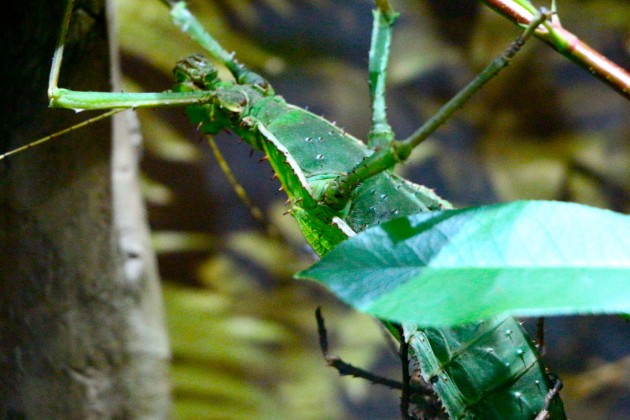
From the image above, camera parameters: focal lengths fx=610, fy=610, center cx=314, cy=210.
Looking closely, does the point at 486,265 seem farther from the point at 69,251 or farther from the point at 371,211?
the point at 69,251

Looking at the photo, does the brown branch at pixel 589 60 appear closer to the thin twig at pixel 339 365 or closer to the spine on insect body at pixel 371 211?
the spine on insect body at pixel 371 211

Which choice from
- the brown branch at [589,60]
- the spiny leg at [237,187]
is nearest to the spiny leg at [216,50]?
the spiny leg at [237,187]

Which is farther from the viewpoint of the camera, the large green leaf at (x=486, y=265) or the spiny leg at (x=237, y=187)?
the spiny leg at (x=237, y=187)

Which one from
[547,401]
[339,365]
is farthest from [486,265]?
[339,365]

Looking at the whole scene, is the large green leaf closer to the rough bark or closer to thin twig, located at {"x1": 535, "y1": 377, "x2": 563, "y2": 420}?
thin twig, located at {"x1": 535, "y1": 377, "x2": 563, "y2": 420}

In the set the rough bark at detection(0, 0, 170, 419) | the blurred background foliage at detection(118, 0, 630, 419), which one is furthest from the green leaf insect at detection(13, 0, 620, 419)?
the blurred background foliage at detection(118, 0, 630, 419)

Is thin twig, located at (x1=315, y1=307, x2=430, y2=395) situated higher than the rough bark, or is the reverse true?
the rough bark

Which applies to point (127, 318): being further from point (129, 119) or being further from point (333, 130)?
point (333, 130)

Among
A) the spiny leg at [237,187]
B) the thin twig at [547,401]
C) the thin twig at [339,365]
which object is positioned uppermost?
the spiny leg at [237,187]
